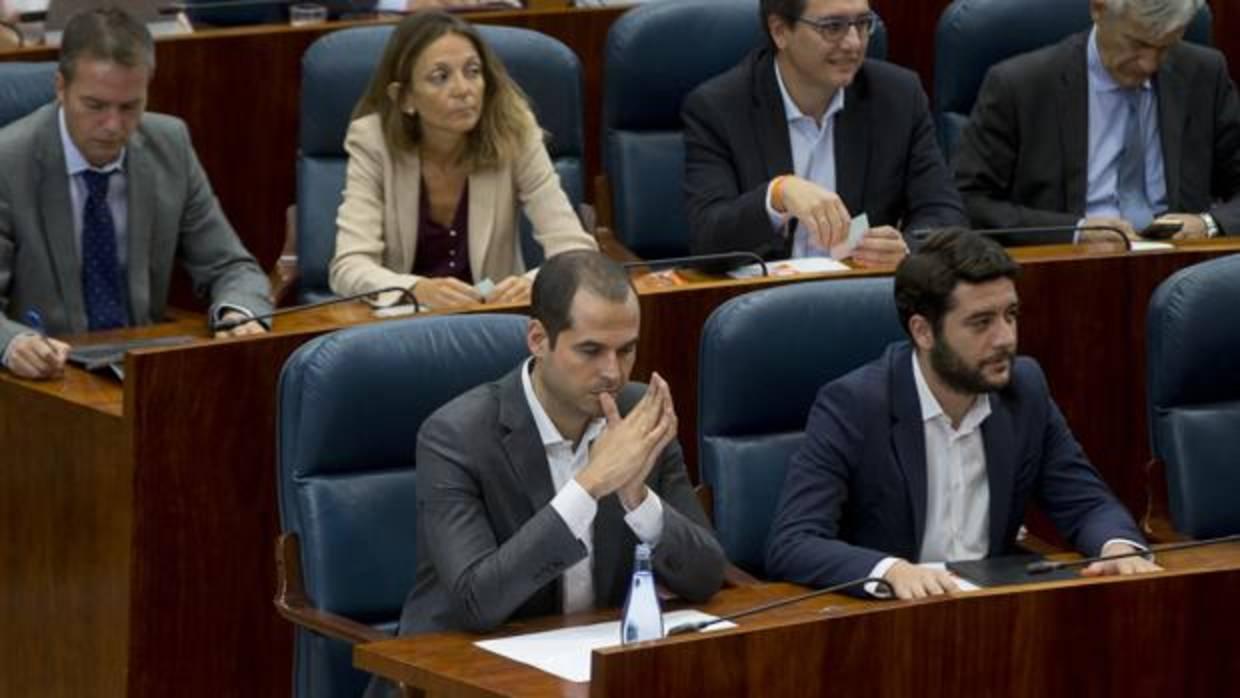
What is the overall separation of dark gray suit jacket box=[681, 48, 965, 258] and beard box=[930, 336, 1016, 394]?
3.48ft

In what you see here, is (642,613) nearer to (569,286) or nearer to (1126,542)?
(569,286)

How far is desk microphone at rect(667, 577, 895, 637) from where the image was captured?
3.36 meters

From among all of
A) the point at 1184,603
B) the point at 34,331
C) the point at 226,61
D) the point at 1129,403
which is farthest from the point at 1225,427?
the point at 226,61

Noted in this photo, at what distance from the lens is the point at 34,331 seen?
4.43 metres

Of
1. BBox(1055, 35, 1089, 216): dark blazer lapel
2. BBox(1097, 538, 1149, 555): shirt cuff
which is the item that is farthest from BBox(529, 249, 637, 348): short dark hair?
BBox(1055, 35, 1089, 216): dark blazer lapel

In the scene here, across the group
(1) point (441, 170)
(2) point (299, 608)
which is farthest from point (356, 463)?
(1) point (441, 170)

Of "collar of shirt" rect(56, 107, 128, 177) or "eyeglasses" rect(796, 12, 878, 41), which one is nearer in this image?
"collar of shirt" rect(56, 107, 128, 177)

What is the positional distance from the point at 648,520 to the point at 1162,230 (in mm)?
1585

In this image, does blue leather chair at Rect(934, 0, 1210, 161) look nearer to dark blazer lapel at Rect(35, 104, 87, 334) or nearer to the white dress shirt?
dark blazer lapel at Rect(35, 104, 87, 334)

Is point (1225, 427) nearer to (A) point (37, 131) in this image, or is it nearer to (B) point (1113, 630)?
(B) point (1113, 630)

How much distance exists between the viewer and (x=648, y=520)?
3.66 m

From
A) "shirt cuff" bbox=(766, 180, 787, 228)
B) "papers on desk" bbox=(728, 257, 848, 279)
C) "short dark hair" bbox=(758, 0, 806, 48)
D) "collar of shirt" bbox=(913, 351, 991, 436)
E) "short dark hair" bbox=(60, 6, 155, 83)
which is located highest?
"short dark hair" bbox=(758, 0, 806, 48)

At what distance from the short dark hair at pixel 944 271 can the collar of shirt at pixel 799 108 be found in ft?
3.60

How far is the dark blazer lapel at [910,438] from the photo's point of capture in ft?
13.1
